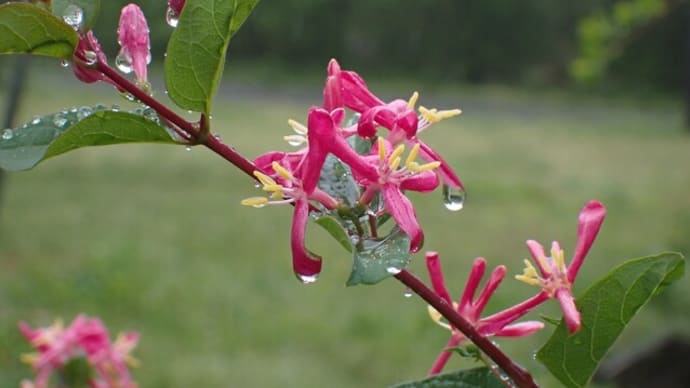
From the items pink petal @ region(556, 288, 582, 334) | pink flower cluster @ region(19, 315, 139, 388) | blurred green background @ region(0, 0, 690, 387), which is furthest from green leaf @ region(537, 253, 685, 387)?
pink flower cluster @ region(19, 315, 139, 388)

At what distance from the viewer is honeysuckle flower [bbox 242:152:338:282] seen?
43 cm

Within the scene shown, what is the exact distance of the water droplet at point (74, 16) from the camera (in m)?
0.45

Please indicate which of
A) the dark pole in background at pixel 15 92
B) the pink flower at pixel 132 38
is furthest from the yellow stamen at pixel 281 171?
the dark pole in background at pixel 15 92

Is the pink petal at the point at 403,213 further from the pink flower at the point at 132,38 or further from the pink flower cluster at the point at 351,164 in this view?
the pink flower at the point at 132,38

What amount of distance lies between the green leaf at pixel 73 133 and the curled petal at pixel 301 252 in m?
0.07

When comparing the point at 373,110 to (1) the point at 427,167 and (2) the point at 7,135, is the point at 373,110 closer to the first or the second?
(1) the point at 427,167

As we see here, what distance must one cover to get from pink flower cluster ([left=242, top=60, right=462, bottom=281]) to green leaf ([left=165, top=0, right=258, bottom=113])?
5cm

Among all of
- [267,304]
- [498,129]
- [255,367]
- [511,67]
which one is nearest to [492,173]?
[498,129]

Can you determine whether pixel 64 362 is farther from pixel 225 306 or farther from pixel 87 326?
pixel 225 306

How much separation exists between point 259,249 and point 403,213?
4.46m

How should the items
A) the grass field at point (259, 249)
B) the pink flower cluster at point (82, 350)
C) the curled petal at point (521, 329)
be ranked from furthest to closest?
the grass field at point (259, 249) < the pink flower cluster at point (82, 350) < the curled petal at point (521, 329)

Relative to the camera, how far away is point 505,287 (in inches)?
167

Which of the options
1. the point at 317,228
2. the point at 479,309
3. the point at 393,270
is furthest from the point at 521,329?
the point at 317,228

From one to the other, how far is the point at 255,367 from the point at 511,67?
8889 mm
